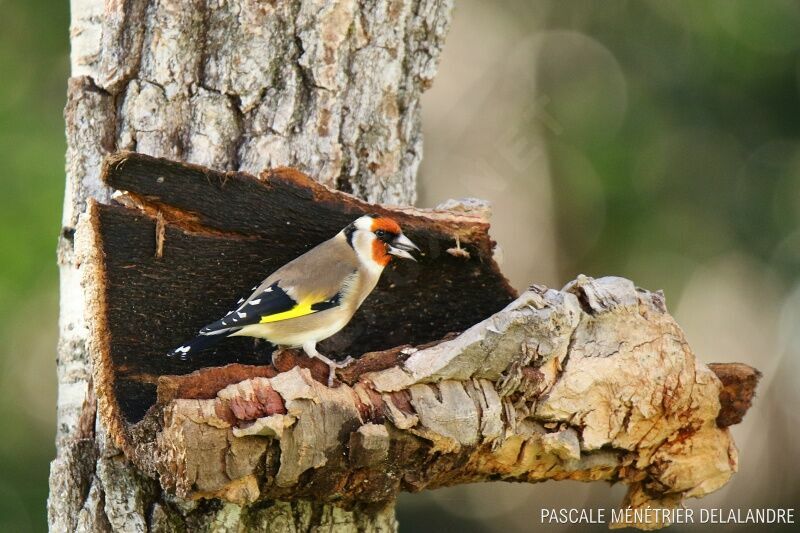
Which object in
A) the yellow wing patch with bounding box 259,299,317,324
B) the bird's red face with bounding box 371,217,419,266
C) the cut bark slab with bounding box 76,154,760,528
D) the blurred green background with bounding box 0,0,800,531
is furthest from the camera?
the blurred green background with bounding box 0,0,800,531

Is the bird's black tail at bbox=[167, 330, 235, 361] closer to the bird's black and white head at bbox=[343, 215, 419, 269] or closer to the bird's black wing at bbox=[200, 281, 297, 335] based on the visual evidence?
the bird's black wing at bbox=[200, 281, 297, 335]

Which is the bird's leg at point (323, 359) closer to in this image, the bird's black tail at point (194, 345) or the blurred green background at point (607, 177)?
the bird's black tail at point (194, 345)

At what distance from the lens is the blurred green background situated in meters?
7.18

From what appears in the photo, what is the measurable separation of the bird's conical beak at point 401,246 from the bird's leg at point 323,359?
16.3 inches

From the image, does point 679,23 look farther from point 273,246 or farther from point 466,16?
point 273,246

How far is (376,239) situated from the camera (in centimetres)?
351

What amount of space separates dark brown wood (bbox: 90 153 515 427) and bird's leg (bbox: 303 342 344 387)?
183mm

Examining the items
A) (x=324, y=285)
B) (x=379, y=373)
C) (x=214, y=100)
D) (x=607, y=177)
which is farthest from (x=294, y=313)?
(x=607, y=177)

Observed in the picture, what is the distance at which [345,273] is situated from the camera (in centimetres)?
356

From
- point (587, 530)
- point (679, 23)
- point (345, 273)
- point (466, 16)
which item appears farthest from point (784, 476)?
Result: point (345, 273)

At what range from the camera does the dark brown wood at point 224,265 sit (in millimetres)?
3166

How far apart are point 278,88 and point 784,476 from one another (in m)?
5.03

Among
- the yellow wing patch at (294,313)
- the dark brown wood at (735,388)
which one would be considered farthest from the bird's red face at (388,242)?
the dark brown wood at (735,388)

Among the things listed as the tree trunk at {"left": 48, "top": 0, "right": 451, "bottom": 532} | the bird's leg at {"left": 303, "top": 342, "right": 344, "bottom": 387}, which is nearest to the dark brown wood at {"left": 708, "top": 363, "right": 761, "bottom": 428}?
the tree trunk at {"left": 48, "top": 0, "right": 451, "bottom": 532}
